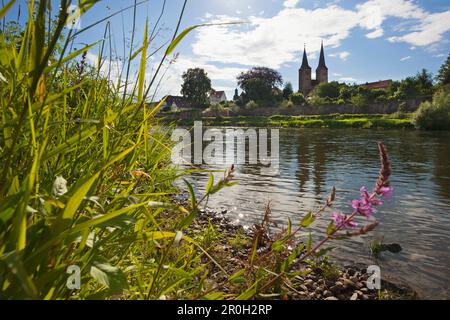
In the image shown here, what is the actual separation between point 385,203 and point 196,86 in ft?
306

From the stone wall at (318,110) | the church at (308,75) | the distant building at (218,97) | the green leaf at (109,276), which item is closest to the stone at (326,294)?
the green leaf at (109,276)

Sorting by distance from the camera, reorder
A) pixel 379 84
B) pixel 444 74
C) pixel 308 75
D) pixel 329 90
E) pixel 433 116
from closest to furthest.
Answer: pixel 433 116 < pixel 444 74 < pixel 329 90 < pixel 379 84 < pixel 308 75

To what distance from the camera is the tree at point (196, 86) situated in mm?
98562

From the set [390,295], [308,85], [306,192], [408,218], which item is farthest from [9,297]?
[308,85]

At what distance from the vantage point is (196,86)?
98.8 metres

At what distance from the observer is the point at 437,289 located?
4492mm

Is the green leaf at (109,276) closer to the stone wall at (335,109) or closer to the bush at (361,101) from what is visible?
the stone wall at (335,109)

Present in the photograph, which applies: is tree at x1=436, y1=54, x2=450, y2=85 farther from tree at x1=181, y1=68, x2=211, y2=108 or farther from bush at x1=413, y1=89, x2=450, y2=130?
tree at x1=181, y1=68, x2=211, y2=108

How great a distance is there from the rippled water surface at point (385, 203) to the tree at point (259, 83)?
8192cm

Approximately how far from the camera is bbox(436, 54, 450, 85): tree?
224 ft

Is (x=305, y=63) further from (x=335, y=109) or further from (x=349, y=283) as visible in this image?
(x=349, y=283)

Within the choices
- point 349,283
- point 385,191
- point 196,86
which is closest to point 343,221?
point 385,191
